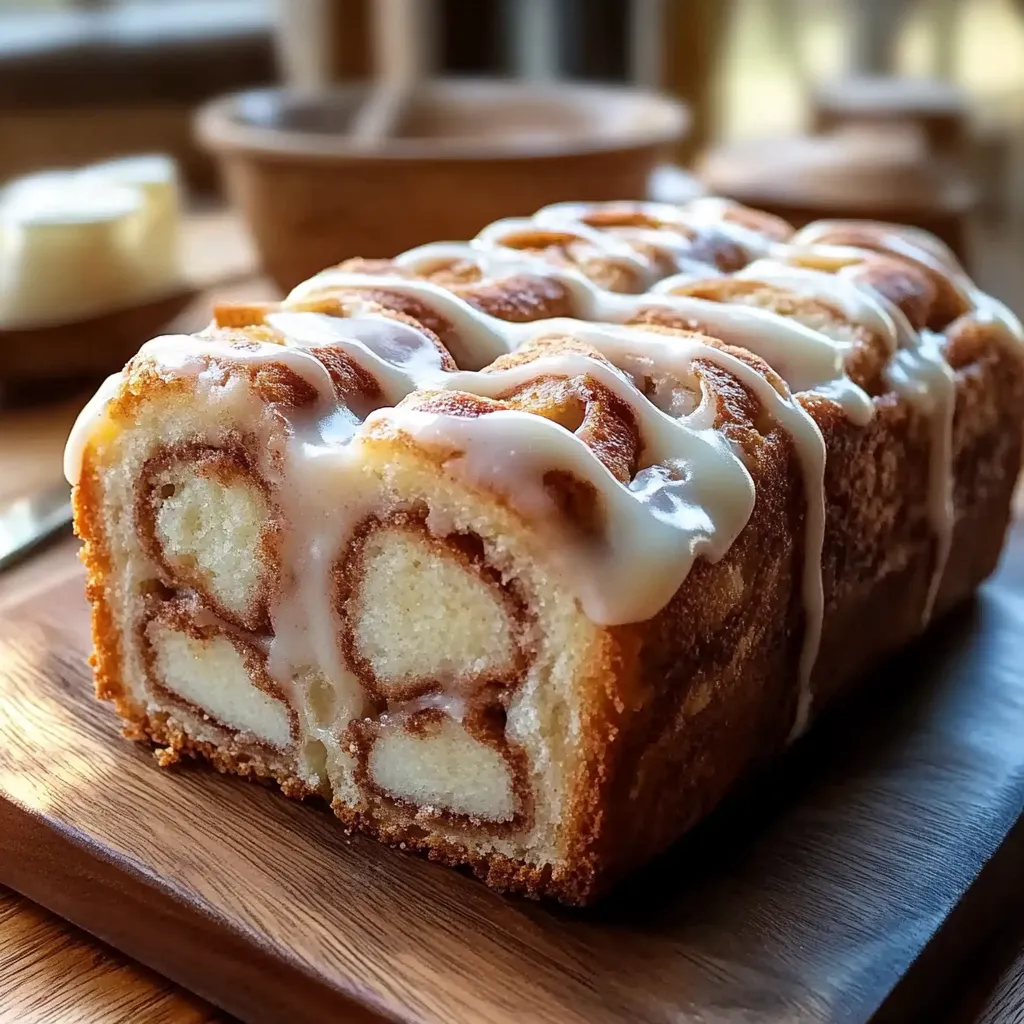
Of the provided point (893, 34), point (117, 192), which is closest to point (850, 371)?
point (117, 192)

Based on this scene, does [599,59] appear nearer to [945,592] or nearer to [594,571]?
[945,592]

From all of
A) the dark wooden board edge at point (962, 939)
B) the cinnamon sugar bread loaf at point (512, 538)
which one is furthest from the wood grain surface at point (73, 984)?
the dark wooden board edge at point (962, 939)

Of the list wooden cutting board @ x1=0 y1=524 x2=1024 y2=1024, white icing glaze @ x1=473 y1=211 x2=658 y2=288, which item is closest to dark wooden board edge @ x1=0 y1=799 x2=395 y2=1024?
wooden cutting board @ x1=0 y1=524 x2=1024 y2=1024

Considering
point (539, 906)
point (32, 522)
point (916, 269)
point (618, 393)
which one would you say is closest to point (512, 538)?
point (618, 393)

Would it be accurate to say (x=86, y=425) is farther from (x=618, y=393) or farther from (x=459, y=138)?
(x=459, y=138)

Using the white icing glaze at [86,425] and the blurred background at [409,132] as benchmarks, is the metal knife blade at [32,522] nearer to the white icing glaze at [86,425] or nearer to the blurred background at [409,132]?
the blurred background at [409,132]

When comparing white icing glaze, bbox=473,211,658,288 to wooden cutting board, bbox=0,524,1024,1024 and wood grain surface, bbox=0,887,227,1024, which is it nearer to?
wooden cutting board, bbox=0,524,1024,1024
